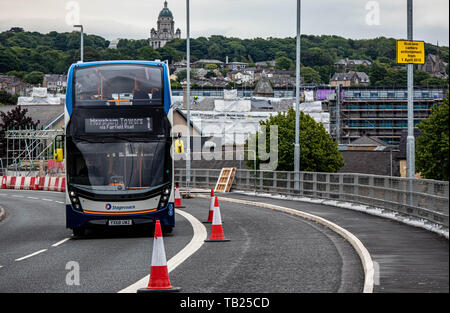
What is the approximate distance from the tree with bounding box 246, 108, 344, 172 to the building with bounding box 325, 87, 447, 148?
286 ft

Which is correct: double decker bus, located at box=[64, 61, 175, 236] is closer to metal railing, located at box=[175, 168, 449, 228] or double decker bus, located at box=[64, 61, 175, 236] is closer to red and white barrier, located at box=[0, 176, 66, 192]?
metal railing, located at box=[175, 168, 449, 228]

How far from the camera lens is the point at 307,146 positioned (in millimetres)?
88812

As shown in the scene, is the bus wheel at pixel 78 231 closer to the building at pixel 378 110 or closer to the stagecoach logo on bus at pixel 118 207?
the stagecoach logo on bus at pixel 118 207

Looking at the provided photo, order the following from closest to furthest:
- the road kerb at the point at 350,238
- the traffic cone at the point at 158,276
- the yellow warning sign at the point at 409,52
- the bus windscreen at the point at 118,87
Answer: the traffic cone at the point at 158,276, the road kerb at the point at 350,238, the bus windscreen at the point at 118,87, the yellow warning sign at the point at 409,52

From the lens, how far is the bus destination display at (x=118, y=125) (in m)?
18.7

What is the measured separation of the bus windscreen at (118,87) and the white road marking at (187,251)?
3.29 meters

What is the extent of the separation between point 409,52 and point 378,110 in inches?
6372

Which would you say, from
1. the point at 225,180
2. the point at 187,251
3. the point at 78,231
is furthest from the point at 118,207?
the point at 225,180

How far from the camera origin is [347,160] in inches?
3959

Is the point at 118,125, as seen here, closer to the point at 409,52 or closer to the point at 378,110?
the point at 409,52

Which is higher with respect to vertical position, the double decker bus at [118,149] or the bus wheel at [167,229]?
the double decker bus at [118,149]

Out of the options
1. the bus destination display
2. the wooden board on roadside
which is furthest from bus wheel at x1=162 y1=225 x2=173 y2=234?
the wooden board on roadside

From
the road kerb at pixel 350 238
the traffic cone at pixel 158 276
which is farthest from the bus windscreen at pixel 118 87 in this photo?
the traffic cone at pixel 158 276
